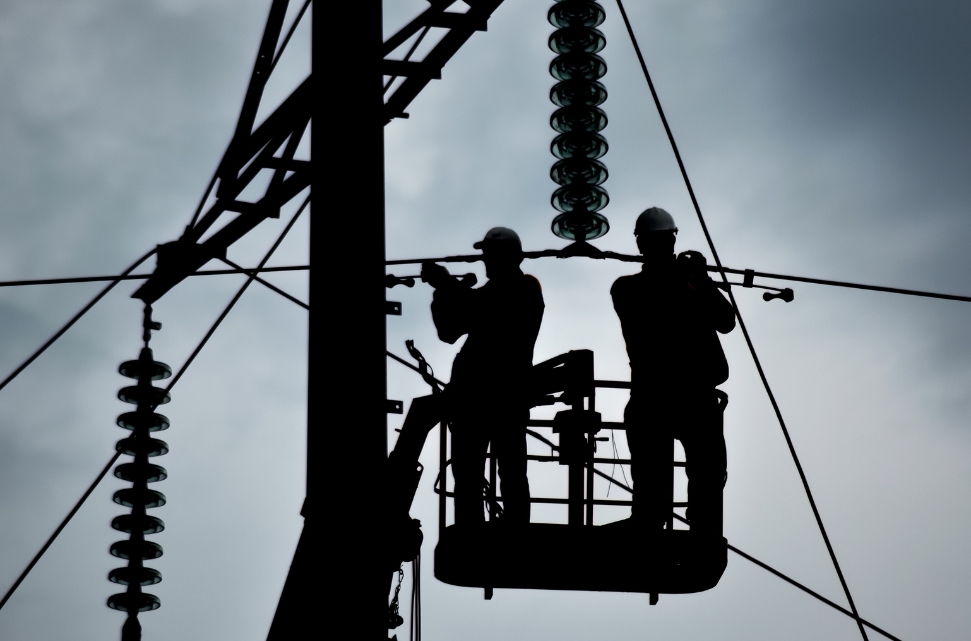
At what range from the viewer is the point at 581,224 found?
1028 centimetres

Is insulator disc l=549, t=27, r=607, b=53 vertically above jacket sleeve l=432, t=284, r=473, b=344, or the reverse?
insulator disc l=549, t=27, r=607, b=53

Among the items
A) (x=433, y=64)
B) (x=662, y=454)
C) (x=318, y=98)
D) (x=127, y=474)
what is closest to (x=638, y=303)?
(x=662, y=454)

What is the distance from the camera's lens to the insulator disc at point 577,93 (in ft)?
34.8

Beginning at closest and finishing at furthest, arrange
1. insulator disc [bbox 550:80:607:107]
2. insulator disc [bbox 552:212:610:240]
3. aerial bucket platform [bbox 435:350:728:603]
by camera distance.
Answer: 1. aerial bucket platform [bbox 435:350:728:603]
2. insulator disc [bbox 552:212:610:240]
3. insulator disc [bbox 550:80:607:107]

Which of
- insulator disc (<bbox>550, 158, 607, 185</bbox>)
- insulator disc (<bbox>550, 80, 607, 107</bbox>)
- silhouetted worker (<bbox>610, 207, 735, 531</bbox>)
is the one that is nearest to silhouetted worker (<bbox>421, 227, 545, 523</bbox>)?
silhouetted worker (<bbox>610, 207, 735, 531</bbox>)

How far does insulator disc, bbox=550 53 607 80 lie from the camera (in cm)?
1072

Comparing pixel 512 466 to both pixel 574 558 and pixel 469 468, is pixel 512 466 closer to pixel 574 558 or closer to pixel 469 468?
pixel 469 468

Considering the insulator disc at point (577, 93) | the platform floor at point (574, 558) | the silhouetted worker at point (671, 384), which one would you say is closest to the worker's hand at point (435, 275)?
the silhouetted worker at point (671, 384)

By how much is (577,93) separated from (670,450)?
141 inches

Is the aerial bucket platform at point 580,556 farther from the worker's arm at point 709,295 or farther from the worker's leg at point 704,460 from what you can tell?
the worker's arm at point 709,295

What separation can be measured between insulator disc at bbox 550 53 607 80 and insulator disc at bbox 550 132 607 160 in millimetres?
587

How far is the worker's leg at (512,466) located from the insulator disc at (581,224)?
2.37 metres

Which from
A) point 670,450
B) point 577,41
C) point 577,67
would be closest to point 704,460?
point 670,450

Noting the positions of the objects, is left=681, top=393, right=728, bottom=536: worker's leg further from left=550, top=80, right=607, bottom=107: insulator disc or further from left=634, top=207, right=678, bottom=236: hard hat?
left=550, top=80, right=607, bottom=107: insulator disc
